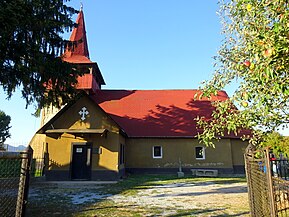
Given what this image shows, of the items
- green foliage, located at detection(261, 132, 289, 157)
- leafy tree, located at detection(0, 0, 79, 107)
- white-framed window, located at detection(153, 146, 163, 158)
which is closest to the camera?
green foliage, located at detection(261, 132, 289, 157)

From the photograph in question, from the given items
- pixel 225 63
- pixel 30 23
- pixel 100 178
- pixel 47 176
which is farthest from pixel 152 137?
pixel 225 63

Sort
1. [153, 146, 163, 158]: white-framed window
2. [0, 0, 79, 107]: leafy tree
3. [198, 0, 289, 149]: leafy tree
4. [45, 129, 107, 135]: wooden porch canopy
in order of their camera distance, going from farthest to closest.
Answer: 1. [153, 146, 163, 158]: white-framed window
2. [45, 129, 107, 135]: wooden porch canopy
3. [0, 0, 79, 107]: leafy tree
4. [198, 0, 289, 149]: leafy tree

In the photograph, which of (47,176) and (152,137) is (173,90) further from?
(47,176)

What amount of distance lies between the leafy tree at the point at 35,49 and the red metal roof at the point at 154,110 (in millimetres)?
9030

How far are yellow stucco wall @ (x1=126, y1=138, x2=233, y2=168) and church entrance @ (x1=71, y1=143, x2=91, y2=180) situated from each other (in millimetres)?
5055

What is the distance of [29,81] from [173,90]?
17290 millimetres

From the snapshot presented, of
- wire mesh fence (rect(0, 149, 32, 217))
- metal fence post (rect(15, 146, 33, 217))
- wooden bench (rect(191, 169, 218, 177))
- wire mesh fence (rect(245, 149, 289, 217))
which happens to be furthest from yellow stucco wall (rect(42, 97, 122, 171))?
wire mesh fence (rect(245, 149, 289, 217))

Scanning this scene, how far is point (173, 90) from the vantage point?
26.6 metres

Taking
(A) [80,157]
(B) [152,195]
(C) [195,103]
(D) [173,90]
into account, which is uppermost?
(D) [173,90]

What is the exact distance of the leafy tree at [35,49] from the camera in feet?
33.2

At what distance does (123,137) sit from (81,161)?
169 inches

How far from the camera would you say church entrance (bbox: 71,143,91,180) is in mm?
16234

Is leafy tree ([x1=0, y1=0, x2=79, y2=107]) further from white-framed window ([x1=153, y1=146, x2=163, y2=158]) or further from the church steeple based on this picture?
white-framed window ([x1=153, y1=146, x2=163, y2=158])

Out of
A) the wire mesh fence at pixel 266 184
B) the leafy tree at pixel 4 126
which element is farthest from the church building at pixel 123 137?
the leafy tree at pixel 4 126
